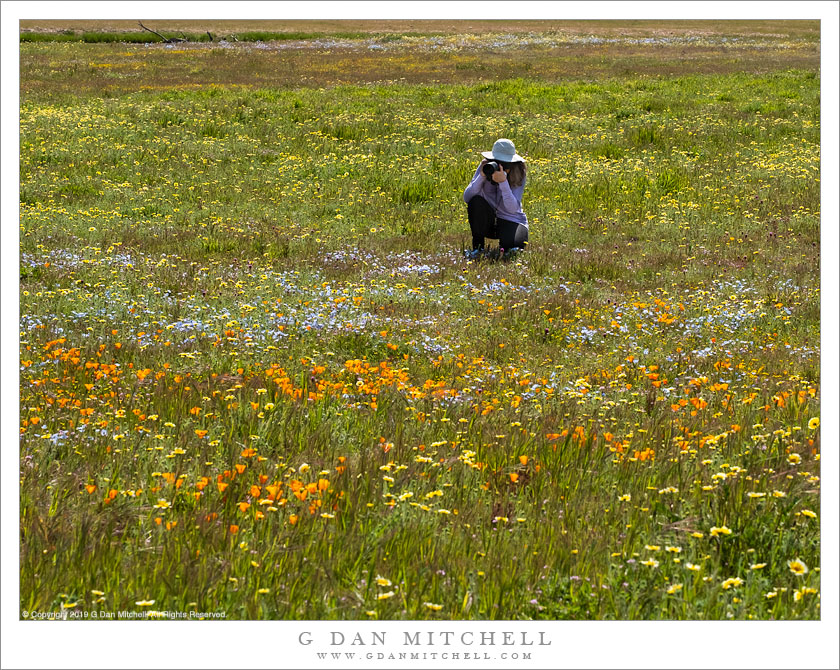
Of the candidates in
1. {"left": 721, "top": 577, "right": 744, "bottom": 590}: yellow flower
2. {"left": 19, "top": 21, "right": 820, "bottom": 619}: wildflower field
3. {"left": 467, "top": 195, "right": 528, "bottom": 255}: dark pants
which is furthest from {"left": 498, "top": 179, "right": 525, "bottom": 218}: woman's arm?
{"left": 721, "top": 577, "right": 744, "bottom": 590}: yellow flower

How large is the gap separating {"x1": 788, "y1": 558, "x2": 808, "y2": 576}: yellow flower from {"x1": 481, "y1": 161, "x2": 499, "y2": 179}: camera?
31.5ft

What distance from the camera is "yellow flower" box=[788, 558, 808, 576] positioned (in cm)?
358

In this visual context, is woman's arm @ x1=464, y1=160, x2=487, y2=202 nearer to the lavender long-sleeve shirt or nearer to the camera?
the lavender long-sleeve shirt

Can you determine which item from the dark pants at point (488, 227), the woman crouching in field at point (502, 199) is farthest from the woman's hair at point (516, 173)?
the dark pants at point (488, 227)

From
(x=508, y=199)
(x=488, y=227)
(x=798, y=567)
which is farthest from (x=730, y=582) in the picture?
(x=488, y=227)

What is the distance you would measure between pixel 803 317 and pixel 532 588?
7.70 m

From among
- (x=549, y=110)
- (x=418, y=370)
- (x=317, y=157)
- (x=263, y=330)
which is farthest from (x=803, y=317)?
(x=549, y=110)

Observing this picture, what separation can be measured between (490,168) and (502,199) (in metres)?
0.51

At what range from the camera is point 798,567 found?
364cm

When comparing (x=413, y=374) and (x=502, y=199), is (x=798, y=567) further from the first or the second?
(x=502, y=199)

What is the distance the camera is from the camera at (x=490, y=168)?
1265 centimetres

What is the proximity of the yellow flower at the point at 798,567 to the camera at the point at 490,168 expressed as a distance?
961 cm

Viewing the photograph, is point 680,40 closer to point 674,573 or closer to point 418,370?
point 418,370

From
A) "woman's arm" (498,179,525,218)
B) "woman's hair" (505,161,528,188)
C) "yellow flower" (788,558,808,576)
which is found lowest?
"yellow flower" (788,558,808,576)
